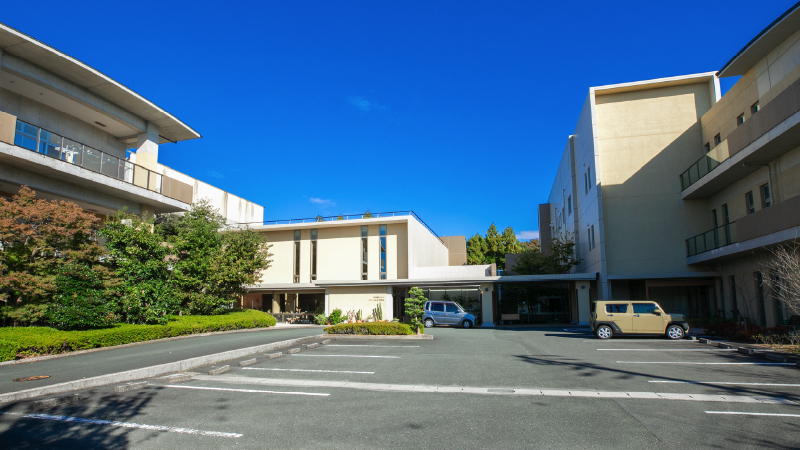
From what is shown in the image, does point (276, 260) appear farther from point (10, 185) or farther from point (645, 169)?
point (645, 169)

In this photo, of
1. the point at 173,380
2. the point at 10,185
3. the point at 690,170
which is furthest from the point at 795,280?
the point at 10,185

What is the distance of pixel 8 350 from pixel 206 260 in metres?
11.3

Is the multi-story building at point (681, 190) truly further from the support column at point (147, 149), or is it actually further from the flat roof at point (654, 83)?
the support column at point (147, 149)

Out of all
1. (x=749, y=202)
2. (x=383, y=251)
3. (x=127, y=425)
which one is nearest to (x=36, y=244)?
(x=127, y=425)

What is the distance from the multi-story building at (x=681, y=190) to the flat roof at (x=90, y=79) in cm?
2180

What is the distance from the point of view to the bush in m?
11.5

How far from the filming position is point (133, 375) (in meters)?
9.74

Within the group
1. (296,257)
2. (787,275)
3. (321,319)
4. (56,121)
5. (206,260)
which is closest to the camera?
(787,275)

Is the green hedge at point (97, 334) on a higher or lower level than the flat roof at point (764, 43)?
lower

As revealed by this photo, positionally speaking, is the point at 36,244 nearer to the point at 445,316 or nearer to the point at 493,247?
the point at 445,316

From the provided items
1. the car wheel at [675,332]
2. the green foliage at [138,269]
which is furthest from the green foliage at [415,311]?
the green foliage at [138,269]

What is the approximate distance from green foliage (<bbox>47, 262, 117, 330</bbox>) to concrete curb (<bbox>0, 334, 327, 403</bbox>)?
5.27 meters

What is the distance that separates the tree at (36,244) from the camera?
1335cm

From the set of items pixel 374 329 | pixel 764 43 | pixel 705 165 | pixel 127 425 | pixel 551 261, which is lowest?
pixel 127 425
